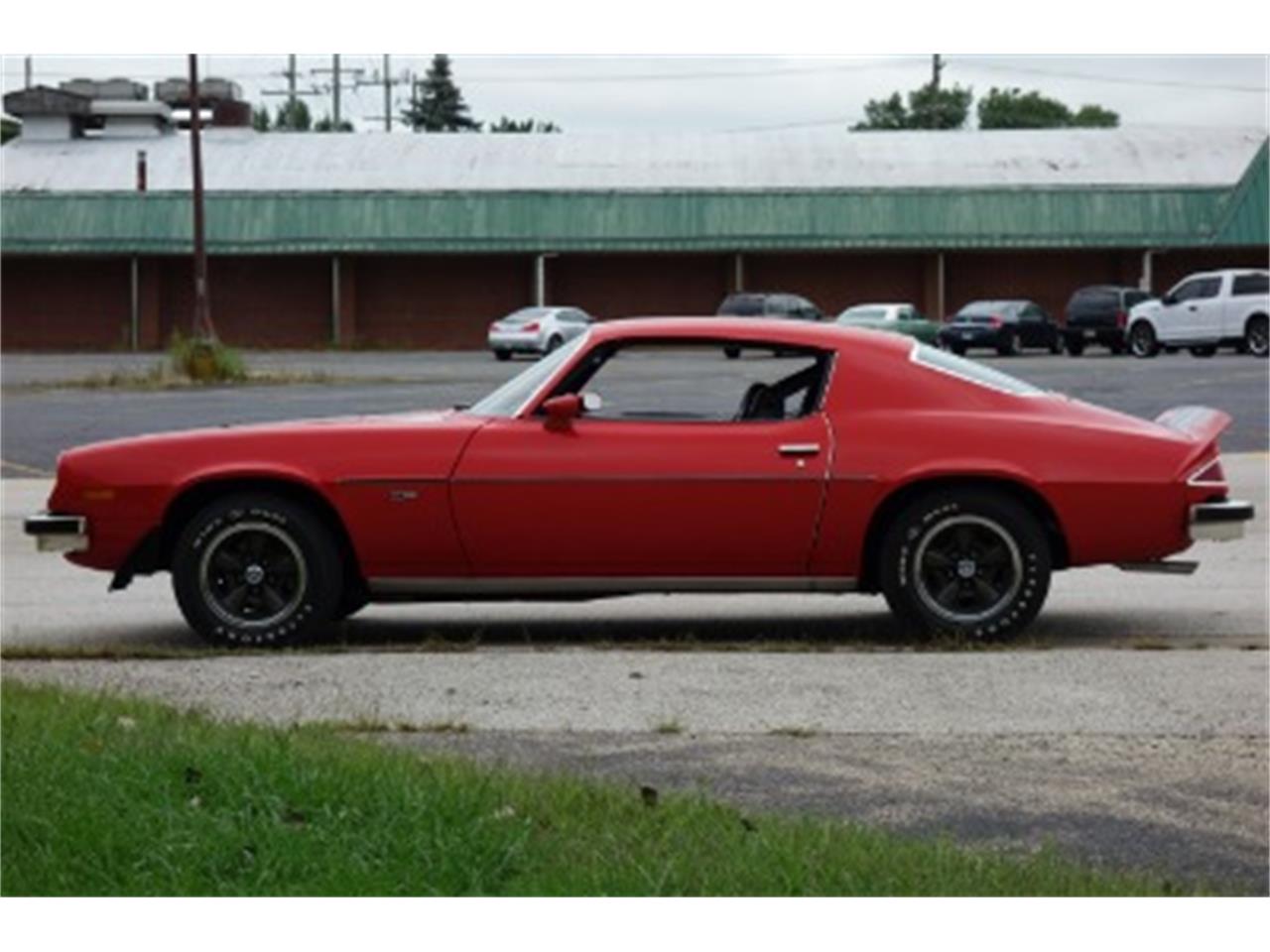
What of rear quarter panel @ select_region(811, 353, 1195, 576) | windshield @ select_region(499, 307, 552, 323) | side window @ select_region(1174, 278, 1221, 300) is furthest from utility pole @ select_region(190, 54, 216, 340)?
rear quarter panel @ select_region(811, 353, 1195, 576)

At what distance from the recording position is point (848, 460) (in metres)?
10.2

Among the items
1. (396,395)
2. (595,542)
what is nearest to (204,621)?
(595,542)

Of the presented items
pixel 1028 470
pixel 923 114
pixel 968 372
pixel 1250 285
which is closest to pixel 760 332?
pixel 968 372

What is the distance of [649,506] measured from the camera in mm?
10266

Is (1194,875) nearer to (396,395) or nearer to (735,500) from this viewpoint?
(735,500)

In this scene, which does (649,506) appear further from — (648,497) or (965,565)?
(965,565)

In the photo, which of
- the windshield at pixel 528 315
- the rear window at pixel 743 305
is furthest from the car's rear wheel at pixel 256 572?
the windshield at pixel 528 315

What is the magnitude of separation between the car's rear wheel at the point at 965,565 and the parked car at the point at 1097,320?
113 feet

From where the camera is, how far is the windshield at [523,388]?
1045 centimetres

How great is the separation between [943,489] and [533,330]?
99.4ft

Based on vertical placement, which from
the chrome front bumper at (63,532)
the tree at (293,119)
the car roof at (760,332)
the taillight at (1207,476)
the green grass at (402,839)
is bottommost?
the green grass at (402,839)

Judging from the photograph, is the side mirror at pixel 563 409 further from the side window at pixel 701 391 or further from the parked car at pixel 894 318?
the parked car at pixel 894 318

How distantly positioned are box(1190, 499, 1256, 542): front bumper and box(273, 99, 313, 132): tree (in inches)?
1461

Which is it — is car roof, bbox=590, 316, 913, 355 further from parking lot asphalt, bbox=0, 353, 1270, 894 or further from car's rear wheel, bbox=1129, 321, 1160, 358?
car's rear wheel, bbox=1129, 321, 1160, 358
